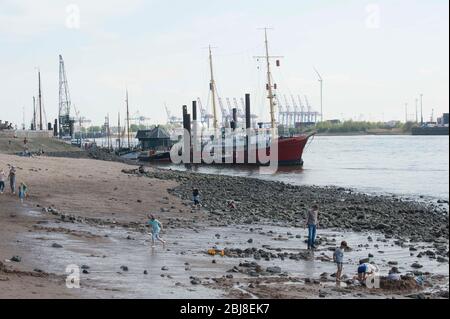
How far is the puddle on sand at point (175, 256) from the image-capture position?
15133 mm

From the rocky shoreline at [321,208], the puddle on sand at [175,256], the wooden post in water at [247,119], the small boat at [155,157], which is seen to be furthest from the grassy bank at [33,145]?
the puddle on sand at [175,256]

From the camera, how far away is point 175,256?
1905 centimetres

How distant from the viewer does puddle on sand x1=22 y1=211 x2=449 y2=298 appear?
1513cm

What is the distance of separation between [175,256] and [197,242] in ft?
9.55

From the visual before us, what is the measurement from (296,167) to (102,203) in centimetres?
5111

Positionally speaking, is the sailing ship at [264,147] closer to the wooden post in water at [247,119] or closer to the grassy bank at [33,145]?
the wooden post in water at [247,119]

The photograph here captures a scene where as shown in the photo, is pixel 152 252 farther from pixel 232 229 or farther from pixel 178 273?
pixel 232 229

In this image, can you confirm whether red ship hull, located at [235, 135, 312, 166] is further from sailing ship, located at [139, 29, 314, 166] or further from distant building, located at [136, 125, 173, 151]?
distant building, located at [136, 125, 173, 151]

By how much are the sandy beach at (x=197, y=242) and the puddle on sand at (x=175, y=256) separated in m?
0.03

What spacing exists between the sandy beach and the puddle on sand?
0.03 meters

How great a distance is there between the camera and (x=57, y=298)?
13.2 m

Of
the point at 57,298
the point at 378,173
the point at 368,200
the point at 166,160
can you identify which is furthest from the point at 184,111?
the point at 57,298

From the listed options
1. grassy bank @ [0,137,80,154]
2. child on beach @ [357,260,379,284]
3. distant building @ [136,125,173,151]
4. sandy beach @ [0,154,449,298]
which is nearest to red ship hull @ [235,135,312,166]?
distant building @ [136,125,173,151]
